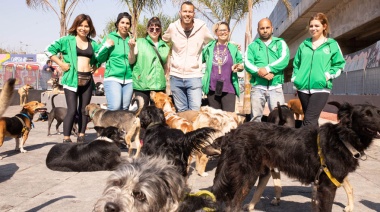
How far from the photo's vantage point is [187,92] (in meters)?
7.20

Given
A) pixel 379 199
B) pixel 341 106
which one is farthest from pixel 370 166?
pixel 341 106

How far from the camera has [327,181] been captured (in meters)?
3.89

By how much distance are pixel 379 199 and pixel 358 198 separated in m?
0.26

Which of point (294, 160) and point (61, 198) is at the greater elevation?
point (294, 160)

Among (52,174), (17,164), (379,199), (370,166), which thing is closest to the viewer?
(379,199)

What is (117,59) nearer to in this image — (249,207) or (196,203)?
(249,207)

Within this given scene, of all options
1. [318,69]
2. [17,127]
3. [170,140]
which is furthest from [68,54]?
[318,69]

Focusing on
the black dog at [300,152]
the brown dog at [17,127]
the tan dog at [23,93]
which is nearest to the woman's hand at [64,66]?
the brown dog at [17,127]

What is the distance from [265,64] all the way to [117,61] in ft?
9.36

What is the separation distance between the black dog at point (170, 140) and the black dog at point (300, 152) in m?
0.37

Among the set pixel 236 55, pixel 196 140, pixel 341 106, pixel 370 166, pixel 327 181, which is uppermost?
pixel 236 55

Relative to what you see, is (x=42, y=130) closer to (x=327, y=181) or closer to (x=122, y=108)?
(x=122, y=108)

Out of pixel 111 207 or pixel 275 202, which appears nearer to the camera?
pixel 111 207

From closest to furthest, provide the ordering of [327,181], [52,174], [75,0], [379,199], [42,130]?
[327,181]
[379,199]
[52,174]
[42,130]
[75,0]
